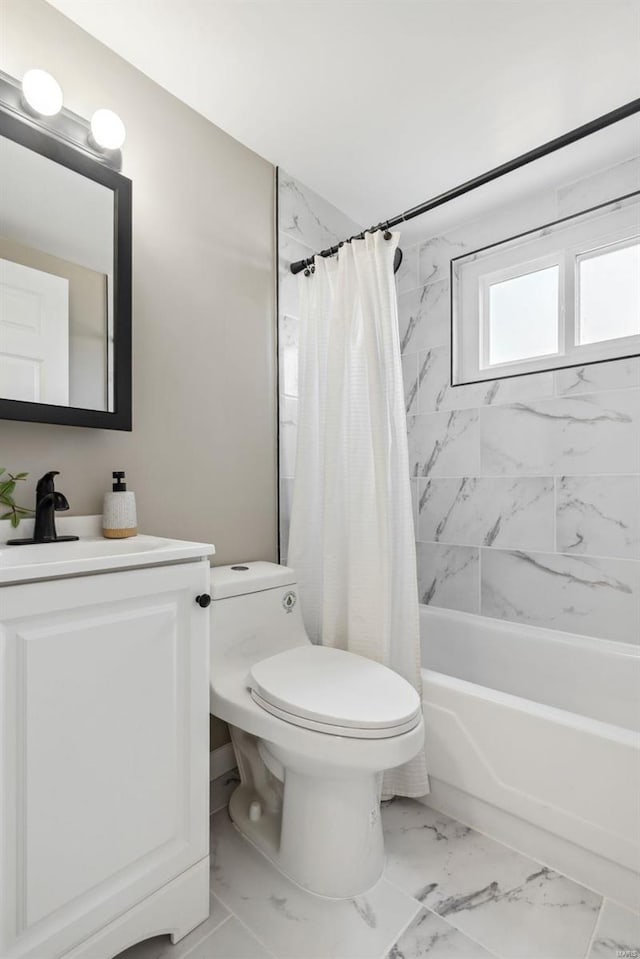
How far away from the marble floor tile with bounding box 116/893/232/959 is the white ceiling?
241 cm

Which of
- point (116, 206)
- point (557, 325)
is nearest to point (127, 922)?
point (116, 206)

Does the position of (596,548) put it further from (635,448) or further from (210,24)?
(210,24)

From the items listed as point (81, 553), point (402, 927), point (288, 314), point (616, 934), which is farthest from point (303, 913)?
point (288, 314)

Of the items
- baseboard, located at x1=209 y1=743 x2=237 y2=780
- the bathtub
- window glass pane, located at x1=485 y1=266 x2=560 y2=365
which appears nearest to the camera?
the bathtub

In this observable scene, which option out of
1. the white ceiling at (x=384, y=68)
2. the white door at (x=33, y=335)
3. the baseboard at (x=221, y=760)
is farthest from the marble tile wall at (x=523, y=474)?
the white door at (x=33, y=335)

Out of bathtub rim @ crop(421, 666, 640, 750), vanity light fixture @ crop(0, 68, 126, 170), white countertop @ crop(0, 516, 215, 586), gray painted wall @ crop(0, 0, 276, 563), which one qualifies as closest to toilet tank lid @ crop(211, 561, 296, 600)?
gray painted wall @ crop(0, 0, 276, 563)

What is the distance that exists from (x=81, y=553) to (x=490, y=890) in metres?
1.37

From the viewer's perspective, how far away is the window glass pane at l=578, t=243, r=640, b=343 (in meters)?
1.94

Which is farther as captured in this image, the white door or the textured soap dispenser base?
the textured soap dispenser base

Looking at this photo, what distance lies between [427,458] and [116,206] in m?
1.71

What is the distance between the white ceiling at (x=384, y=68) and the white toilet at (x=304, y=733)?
1646 millimetres

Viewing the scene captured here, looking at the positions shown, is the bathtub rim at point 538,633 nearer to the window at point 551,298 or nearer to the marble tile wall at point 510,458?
the marble tile wall at point 510,458

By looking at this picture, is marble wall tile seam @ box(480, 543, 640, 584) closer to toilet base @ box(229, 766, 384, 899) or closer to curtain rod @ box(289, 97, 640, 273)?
toilet base @ box(229, 766, 384, 899)

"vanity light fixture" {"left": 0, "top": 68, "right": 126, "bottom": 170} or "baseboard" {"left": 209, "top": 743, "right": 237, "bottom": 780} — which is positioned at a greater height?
"vanity light fixture" {"left": 0, "top": 68, "right": 126, "bottom": 170}
